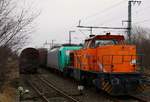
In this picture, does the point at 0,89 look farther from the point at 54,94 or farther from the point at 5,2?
the point at 5,2

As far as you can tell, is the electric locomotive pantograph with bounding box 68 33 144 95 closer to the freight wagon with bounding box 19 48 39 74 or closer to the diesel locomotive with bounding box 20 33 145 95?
the diesel locomotive with bounding box 20 33 145 95

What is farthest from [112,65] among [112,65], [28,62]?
[28,62]

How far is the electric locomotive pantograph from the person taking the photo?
15.4m

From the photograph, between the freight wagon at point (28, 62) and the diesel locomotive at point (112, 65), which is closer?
the diesel locomotive at point (112, 65)

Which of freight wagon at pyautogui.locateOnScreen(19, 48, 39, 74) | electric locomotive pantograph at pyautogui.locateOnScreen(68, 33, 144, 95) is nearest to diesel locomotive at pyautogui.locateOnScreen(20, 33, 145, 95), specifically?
electric locomotive pantograph at pyautogui.locateOnScreen(68, 33, 144, 95)

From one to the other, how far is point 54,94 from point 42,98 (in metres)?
1.48

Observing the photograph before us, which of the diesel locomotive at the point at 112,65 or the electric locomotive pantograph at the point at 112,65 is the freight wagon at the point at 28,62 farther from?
the electric locomotive pantograph at the point at 112,65

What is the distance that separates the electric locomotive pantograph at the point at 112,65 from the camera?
50.4ft

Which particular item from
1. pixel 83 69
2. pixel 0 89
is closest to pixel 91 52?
pixel 83 69

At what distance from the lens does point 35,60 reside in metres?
A: 38.1

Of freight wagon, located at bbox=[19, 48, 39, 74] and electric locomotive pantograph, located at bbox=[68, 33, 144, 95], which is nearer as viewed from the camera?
electric locomotive pantograph, located at bbox=[68, 33, 144, 95]

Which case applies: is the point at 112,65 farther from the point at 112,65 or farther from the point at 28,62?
the point at 28,62

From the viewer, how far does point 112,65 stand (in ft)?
53.1

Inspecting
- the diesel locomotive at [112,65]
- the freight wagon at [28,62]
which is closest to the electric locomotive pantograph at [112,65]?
the diesel locomotive at [112,65]
